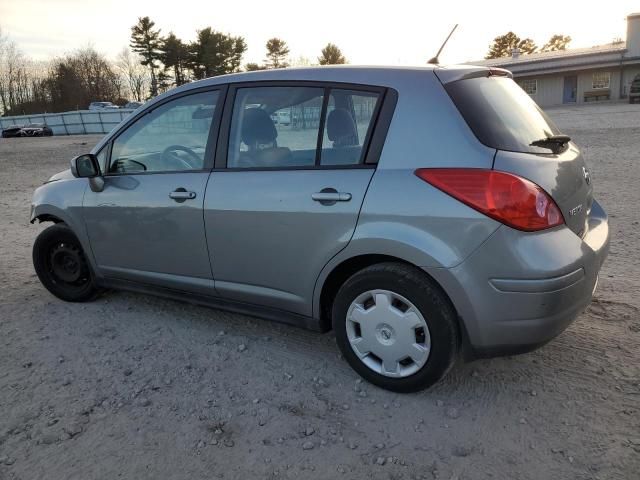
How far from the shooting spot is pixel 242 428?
2.72 m

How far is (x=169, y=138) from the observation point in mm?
3770

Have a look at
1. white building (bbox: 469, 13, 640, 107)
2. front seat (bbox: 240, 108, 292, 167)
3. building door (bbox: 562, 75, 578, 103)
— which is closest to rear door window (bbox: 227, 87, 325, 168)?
front seat (bbox: 240, 108, 292, 167)

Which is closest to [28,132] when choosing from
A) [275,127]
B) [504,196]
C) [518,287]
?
[275,127]

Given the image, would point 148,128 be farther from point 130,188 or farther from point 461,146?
point 461,146

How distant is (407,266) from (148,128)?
2197 millimetres

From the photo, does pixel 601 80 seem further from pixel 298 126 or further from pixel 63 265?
pixel 63 265

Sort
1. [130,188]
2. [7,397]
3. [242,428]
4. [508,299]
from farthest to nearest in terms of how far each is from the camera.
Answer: [130,188] → [7,397] → [242,428] → [508,299]

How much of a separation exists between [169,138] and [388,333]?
207 centimetres

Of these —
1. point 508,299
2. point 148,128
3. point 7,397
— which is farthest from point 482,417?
point 148,128

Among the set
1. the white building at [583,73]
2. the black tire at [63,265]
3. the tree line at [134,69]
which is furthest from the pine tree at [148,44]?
the black tire at [63,265]

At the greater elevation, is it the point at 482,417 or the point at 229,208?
the point at 229,208

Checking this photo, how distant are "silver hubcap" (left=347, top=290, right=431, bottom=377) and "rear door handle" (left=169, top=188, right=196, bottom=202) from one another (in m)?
1.29

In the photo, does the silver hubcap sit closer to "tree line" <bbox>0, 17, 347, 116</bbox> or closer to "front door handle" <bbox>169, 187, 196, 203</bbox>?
"front door handle" <bbox>169, 187, 196, 203</bbox>

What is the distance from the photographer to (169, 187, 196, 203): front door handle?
3.45 m
